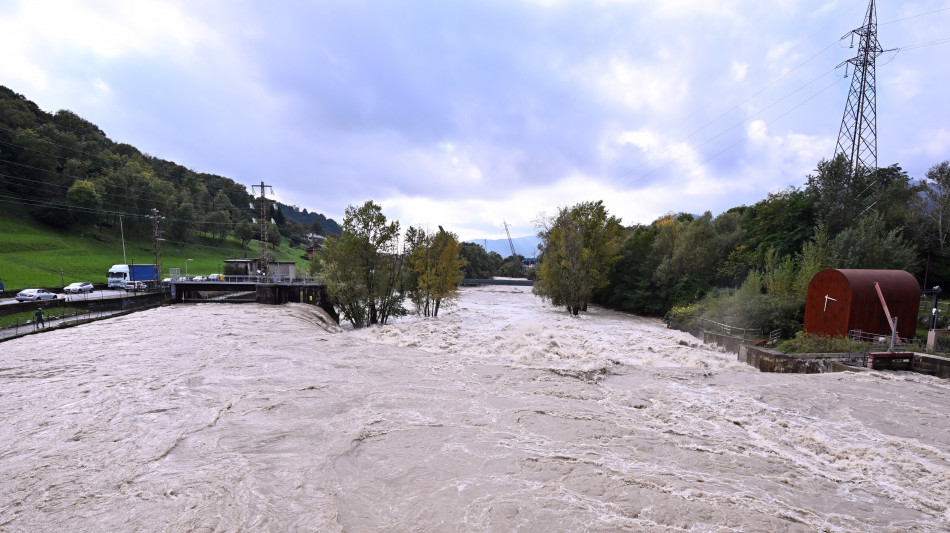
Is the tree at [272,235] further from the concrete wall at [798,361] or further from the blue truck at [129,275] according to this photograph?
the concrete wall at [798,361]

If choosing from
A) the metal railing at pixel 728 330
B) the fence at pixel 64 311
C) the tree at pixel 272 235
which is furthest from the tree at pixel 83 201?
Result: the metal railing at pixel 728 330

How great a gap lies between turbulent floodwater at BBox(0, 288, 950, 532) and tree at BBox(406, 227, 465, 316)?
70.9 ft

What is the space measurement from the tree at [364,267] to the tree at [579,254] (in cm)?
1857

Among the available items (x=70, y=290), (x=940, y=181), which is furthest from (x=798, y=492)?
(x=70, y=290)

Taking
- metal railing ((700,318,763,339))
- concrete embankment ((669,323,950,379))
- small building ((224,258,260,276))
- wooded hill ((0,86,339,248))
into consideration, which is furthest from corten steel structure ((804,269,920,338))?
wooded hill ((0,86,339,248))

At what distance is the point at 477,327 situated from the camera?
32062 millimetres

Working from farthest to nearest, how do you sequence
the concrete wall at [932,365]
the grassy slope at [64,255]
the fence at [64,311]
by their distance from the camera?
the grassy slope at [64,255] < the fence at [64,311] < the concrete wall at [932,365]

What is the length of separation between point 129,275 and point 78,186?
2939 centimetres

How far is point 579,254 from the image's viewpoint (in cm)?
4450

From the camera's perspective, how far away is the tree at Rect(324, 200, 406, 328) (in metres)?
34.3

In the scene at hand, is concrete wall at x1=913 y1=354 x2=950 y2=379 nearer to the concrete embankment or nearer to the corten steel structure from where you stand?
the concrete embankment

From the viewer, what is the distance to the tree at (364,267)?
34.3 m

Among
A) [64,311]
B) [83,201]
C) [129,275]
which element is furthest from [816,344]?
[83,201]

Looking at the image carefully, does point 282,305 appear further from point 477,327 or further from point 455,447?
point 455,447
